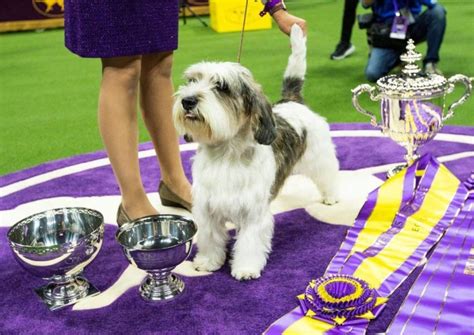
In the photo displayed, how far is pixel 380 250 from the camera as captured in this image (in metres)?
2.38

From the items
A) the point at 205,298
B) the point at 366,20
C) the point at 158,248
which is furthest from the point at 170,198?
the point at 366,20

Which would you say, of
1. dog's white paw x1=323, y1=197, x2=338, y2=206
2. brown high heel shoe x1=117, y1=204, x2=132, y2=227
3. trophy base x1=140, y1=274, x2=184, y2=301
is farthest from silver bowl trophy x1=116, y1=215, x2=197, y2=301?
dog's white paw x1=323, y1=197, x2=338, y2=206

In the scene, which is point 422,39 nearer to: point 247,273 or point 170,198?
point 170,198

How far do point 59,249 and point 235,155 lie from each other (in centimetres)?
72

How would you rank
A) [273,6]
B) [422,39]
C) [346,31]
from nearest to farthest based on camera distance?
[273,6], [422,39], [346,31]

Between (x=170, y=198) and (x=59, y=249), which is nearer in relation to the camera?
(x=59, y=249)

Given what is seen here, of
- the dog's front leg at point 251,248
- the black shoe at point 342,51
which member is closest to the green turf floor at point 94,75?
the black shoe at point 342,51

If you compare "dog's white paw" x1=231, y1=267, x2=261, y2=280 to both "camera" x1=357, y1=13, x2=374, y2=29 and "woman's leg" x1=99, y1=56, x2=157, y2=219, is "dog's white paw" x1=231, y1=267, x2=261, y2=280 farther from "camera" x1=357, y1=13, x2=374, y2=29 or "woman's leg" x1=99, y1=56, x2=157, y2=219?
"camera" x1=357, y1=13, x2=374, y2=29

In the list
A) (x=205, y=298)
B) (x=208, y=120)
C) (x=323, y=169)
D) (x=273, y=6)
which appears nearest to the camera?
(x=208, y=120)

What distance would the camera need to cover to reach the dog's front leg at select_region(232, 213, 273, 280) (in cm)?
232

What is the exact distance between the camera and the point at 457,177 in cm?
307

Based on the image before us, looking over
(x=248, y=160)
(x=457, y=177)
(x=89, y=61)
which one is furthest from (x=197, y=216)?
(x=89, y=61)

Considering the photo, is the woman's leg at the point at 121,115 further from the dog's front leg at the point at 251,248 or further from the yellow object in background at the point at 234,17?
the yellow object in background at the point at 234,17

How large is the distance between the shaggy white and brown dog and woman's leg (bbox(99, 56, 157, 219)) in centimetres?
34
